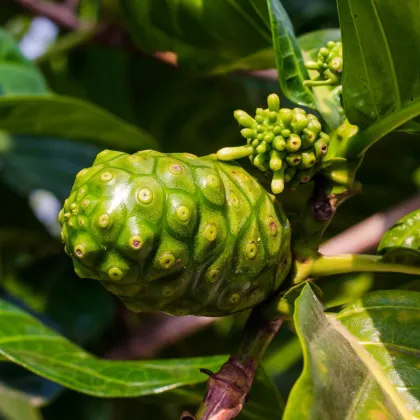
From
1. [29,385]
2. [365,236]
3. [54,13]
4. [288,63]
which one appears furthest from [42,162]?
[288,63]

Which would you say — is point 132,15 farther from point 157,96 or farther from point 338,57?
point 157,96

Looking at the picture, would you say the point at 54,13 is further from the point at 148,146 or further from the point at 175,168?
the point at 175,168

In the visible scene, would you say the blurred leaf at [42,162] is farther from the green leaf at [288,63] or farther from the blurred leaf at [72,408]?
the green leaf at [288,63]

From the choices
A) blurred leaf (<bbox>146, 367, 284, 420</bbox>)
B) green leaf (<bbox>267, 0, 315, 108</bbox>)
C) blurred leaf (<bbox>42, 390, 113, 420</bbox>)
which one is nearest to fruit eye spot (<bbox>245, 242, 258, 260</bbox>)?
green leaf (<bbox>267, 0, 315, 108</bbox>)

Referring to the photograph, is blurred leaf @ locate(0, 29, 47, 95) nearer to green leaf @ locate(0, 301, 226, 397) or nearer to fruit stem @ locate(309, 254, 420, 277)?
green leaf @ locate(0, 301, 226, 397)

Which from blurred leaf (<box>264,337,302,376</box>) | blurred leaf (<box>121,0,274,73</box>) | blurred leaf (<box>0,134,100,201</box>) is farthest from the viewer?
blurred leaf (<box>0,134,100,201</box>)

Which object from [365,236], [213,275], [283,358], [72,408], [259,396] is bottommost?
[72,408]
